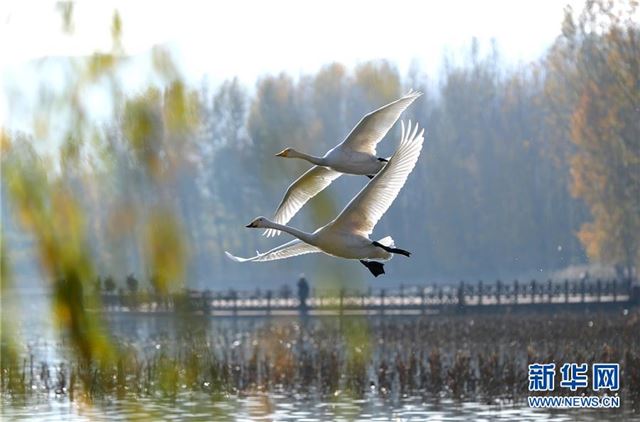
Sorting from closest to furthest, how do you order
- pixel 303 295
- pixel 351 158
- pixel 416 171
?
pixel 351 158 → pixel 303 295 → pixel 416 171

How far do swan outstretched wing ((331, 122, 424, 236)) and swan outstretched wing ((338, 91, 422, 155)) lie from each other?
98 centimetres

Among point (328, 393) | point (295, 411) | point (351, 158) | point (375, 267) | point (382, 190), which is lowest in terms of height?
point (295, 411)

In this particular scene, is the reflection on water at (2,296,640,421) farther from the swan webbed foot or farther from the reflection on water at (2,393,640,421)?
the swan webbed foot

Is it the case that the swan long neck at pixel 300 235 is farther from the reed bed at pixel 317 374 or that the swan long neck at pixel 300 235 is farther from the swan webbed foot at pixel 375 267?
the reed bed at pixel 317 374

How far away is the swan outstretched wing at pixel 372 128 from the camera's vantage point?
13.9 metres

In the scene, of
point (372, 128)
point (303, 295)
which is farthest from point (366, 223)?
point (303, 295)

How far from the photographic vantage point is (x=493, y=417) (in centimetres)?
2681

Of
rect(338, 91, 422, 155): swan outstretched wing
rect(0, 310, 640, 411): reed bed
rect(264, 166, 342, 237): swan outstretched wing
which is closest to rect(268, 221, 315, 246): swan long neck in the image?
rect(338, 91, 422, 155): swan outstretched wing

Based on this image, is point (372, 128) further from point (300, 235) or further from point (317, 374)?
point (317, 374)

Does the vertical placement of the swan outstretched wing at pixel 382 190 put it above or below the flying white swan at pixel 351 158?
below

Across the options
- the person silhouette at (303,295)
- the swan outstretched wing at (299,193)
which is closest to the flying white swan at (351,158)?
the swan outstretched wing at (299,193)

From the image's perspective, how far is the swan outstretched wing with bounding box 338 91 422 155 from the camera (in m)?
13.9

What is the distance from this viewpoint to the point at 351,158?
528 inches

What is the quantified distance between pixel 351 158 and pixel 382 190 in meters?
0.78
